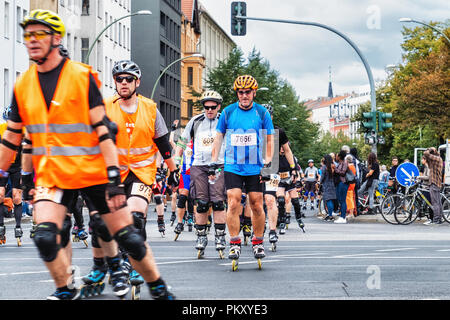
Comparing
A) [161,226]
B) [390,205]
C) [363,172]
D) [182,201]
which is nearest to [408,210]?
[390,205]

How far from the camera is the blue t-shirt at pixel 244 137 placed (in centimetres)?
1079

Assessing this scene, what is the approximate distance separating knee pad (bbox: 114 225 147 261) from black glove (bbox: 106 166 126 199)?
0.25 metres

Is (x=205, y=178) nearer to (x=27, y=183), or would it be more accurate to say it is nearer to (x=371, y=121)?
(x=27, y=183)

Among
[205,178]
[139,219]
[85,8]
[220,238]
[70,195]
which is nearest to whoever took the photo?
[70,195]

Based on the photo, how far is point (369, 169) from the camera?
Answer: 93.4 feet

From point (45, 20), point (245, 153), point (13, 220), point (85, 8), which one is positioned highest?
point (85, 8)

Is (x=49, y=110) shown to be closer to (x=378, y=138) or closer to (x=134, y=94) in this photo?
(x=134, y=94)

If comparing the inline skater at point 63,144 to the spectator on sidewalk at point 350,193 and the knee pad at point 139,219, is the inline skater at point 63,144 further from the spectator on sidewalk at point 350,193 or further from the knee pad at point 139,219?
the spectator on sidewalk at point 350,193

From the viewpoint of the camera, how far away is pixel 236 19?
91.2ft

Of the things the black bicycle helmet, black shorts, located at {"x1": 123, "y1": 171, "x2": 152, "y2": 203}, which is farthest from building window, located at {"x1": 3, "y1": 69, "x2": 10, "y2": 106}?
black shorts, located at {"x1": 123, "y1": 171, "x2": 152, "y2": 203}

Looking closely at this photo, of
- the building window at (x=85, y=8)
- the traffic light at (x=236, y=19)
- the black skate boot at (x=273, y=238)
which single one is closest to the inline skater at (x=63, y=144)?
the black skate boot at (x=273, y=238)

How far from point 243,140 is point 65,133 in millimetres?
4669

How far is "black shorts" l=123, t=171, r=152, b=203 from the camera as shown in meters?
8.38

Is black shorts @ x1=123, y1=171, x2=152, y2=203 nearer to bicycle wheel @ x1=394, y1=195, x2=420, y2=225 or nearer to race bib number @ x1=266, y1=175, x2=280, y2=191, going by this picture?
race bib number @ x1=266, y1=175, x2=280, y2=191
